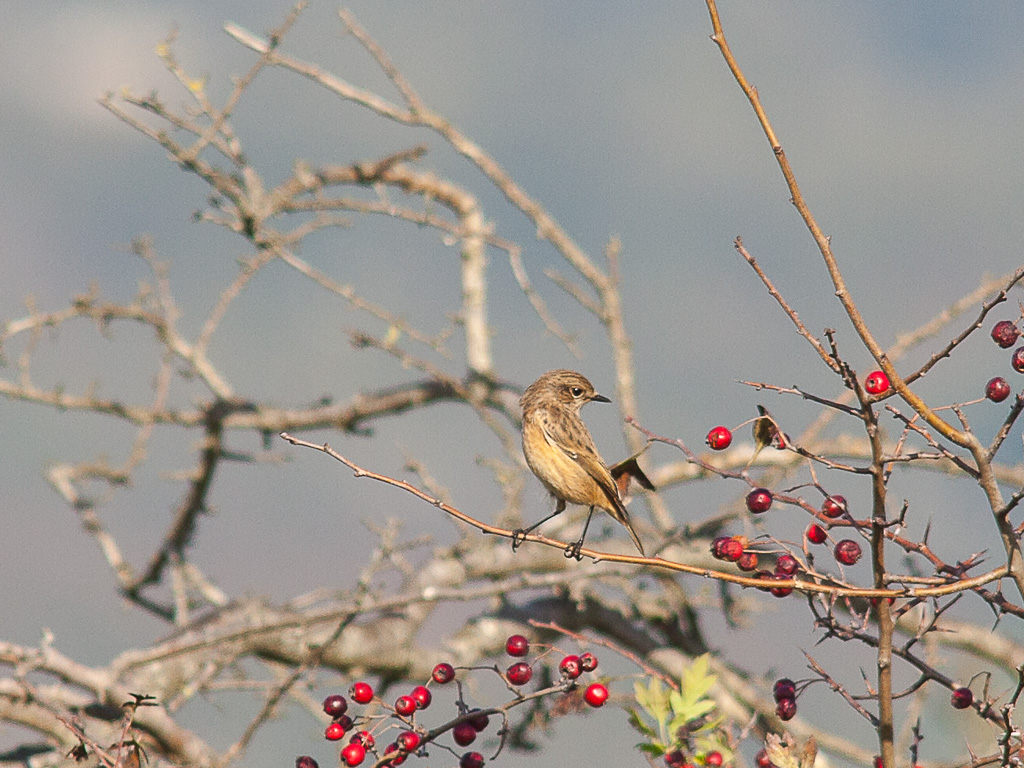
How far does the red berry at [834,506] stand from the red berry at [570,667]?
1003 millimetres

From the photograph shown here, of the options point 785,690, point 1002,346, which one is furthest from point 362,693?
point 1002,346

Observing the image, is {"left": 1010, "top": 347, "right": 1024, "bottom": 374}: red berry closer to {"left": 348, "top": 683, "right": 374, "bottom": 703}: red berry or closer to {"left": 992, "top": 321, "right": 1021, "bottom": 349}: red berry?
{"left": 992, "top": 321, "right": 1021, "bottom": 349}: red berry

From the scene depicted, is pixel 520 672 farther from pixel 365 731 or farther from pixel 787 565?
pixel 787 565

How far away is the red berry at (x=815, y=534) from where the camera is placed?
3270 millimetres

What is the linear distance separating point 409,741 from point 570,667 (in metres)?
0.58

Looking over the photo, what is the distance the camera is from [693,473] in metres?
10.1

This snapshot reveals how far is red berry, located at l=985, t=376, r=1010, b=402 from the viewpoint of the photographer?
312cm

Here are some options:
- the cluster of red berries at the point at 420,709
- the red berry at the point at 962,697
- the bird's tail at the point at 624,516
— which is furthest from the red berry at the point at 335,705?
the red berry at the point at 962,697

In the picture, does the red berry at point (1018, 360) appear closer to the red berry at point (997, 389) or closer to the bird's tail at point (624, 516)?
the red berry at point (997, 389)

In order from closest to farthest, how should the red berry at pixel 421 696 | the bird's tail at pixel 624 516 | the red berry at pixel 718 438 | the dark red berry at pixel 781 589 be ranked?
the dark red berry at pixel 781 589 → the red berry at pixel 718 438 → the red berry at pixel 421 696 → the bird's tail at pixel 624 516

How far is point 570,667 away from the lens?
3506mm

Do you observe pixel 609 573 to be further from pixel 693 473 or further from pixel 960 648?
pixel 960 648

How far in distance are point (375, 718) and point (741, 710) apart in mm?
5376

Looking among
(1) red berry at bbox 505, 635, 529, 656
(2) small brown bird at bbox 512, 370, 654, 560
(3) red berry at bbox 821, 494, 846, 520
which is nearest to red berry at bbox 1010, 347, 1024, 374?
(3) red berry at bbox 821, 494, 846, 520
